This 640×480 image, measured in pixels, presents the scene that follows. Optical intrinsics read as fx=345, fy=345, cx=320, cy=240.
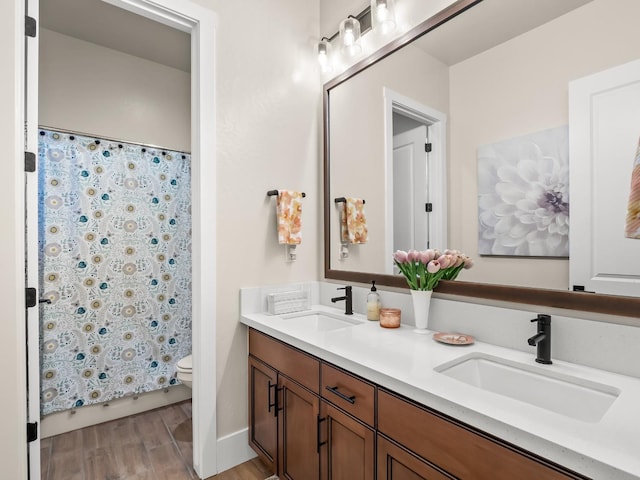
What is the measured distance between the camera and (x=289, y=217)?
2025mm

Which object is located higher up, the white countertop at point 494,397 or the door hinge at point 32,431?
the white countertop at point 494,397

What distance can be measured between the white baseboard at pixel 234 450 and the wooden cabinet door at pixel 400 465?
1.09 metres

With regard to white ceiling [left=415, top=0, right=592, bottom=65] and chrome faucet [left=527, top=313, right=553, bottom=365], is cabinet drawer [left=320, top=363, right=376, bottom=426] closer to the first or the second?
chrome faucet [left=527, top=313, right=553, bottom=365]

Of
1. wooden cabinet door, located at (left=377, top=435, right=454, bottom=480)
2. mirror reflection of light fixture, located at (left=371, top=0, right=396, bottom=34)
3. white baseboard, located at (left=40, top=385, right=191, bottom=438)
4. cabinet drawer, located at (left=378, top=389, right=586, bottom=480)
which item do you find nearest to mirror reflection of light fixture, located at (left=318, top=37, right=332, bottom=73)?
mirror reflection of light fixture, located at (left=371, top=0, right=396, bottom=34)

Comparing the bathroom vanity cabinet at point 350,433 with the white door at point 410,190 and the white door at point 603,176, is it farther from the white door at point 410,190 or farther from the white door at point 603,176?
the white door at point 410,190

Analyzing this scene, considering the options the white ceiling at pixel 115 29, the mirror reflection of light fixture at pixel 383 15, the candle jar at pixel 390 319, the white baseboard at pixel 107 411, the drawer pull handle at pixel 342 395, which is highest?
the white ceiling at pixel 115 29

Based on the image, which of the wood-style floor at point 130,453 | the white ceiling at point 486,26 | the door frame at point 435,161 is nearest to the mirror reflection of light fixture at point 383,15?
the white ceiling at point 486,26

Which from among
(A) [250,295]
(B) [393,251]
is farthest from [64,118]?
(B) [393,251]

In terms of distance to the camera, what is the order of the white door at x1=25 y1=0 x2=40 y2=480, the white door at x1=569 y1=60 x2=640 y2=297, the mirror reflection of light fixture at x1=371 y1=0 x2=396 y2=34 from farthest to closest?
the mirror reflection of light fixture at x1=371 y1=0 x2=396 y2=34
the white door at x1=25 y1=0 x2=40 y2=480
the white door at x1=569 y1=60 x2=640 y2=297

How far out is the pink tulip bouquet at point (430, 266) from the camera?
4.80ft

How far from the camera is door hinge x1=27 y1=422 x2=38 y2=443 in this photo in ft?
4.87

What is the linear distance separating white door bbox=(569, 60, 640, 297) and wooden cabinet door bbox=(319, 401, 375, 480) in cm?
87

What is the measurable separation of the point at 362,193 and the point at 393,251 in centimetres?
41

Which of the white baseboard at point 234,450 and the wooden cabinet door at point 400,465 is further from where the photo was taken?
the white baseboard at point 234,450
